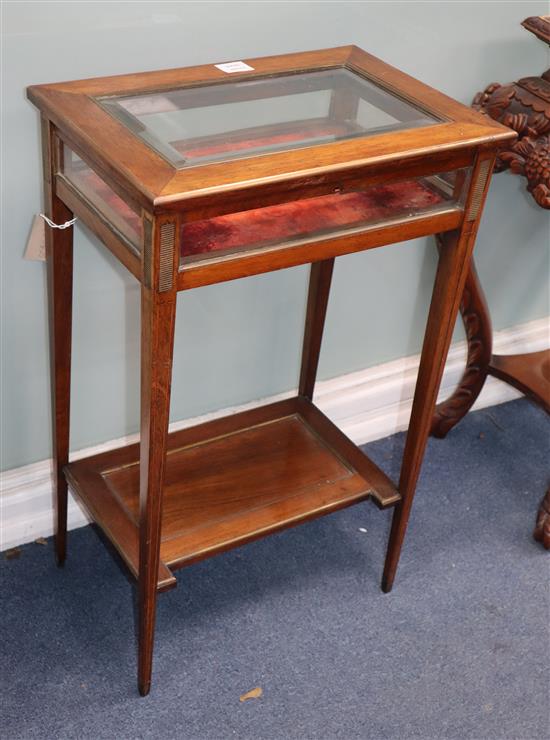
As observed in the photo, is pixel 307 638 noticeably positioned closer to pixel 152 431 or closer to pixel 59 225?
pixel 152 431

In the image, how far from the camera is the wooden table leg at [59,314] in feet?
5.47

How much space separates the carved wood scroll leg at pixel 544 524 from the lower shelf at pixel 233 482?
54 centimetres

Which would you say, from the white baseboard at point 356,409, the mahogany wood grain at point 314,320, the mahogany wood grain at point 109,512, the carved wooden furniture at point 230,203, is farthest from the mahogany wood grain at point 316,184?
the white baseboard at point 356,409

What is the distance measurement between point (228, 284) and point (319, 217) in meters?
0.62

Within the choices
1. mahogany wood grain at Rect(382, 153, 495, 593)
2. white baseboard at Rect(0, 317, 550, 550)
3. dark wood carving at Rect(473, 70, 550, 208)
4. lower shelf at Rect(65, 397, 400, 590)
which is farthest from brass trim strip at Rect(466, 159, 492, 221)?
white baseboard at Rect(0, 317, 550, 550)

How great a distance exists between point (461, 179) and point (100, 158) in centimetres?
61

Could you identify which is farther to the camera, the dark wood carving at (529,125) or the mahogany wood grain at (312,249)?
the dark wood carving at (529,125)

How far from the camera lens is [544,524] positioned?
7.83 ft

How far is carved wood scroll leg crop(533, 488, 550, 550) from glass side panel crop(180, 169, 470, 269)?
3.35 ft

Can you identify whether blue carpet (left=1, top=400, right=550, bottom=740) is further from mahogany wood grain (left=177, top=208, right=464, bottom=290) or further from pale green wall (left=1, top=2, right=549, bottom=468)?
mahogany wood grain (left=177, top=208, right=464, bottom=290)

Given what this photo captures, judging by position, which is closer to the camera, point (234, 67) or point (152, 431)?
point (152, 431)

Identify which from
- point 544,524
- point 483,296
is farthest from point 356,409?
point 544,524

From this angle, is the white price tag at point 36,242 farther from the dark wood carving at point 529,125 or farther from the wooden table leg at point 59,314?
the dark wood carving at point 529,125

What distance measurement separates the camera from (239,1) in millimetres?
1850
